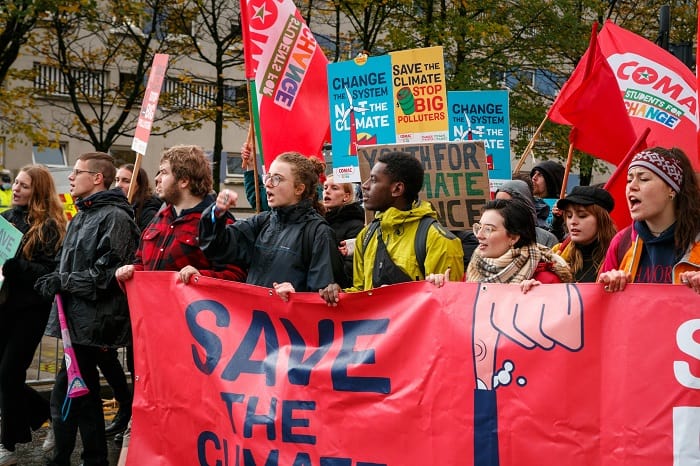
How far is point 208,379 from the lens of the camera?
5059mm

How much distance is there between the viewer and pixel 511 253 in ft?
15.5

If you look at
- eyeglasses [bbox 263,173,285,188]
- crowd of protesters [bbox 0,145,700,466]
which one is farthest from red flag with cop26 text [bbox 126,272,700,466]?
eyeglasses [bbox 263,173,285,188]

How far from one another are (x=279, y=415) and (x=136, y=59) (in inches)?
759

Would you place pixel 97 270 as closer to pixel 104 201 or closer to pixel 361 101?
pixel 104 201

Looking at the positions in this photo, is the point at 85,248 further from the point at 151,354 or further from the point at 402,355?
the point at 402,355

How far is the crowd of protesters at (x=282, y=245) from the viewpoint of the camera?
437cm

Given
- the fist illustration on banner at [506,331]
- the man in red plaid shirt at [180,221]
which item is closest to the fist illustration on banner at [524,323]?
the fist illustration on banner at [506,331]

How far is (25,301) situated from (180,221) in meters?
1.66

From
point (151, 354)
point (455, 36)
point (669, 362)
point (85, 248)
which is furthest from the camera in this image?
point (455, 36)

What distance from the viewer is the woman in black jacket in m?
6.49

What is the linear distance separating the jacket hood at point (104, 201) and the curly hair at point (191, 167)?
0.59 metres

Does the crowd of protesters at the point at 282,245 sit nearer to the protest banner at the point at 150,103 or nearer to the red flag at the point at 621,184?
the red flag at the point at 621,184

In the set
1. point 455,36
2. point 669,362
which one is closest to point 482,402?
point 669,362

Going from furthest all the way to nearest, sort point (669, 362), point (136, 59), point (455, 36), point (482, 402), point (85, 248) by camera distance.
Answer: point (136, 59) < point (455, 36) < point (85, 248) < point (482, 402) < point (669, 362)
